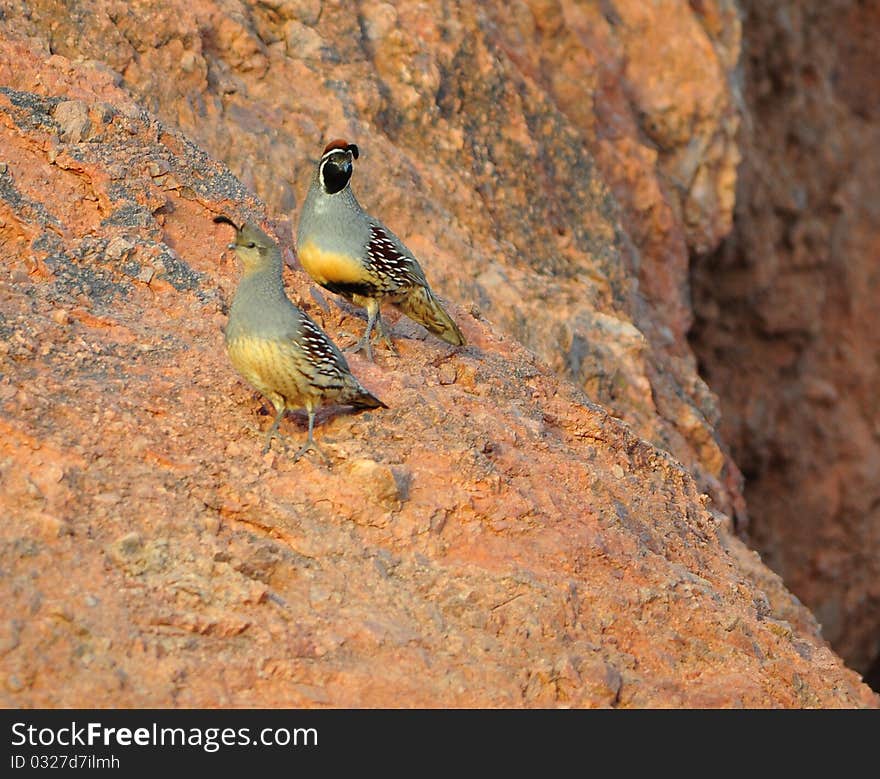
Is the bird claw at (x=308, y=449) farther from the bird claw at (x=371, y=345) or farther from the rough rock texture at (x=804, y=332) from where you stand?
the rough rock texture at (x=804, y=332)

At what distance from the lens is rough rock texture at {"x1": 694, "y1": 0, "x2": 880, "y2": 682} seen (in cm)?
1745

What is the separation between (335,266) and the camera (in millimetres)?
7781

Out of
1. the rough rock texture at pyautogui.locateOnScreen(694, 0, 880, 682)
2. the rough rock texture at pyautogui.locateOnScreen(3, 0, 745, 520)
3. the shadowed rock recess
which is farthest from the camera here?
the rough rock texture at pyautogui.locateOnScreen(694, 0, 880, 682)

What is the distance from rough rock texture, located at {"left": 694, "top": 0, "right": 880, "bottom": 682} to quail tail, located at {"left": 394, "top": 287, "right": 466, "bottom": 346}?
8999 mm

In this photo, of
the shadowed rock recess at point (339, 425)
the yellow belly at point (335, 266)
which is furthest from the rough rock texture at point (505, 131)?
the yellow belly at point (335, 266)

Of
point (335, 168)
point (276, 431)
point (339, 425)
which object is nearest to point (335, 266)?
point (335, 168)

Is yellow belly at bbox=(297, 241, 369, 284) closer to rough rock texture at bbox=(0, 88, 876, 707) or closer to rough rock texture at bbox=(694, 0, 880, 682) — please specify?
rough rock texture at bbox=(0, 88, 876, 707)

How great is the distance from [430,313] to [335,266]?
0.65 metres

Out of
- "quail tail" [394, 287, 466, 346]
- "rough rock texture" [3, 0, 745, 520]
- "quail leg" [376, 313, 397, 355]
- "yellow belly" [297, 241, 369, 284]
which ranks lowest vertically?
"quail leg" [376, 313, 397, 355]

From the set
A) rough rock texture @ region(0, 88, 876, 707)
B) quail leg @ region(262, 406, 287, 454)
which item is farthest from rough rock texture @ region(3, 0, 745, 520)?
quail leg @ region(262, 406, 287, 454)

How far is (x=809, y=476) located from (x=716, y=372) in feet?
7.27

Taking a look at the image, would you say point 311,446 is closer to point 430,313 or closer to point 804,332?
point 430,313

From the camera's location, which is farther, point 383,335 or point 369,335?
point 383,335
